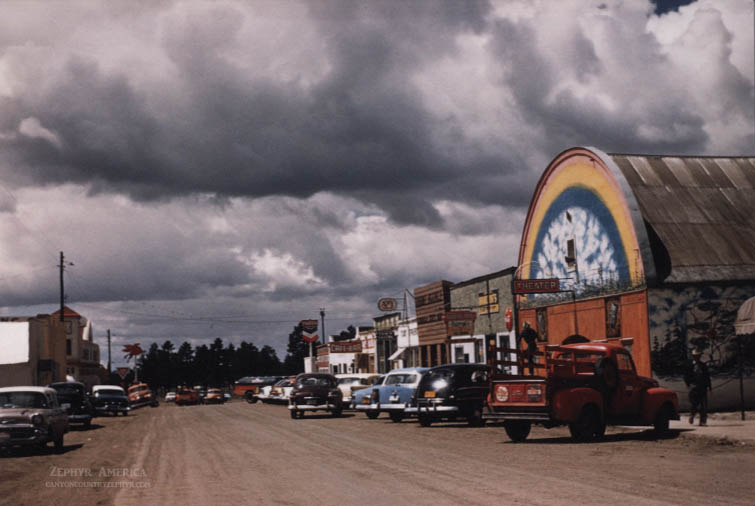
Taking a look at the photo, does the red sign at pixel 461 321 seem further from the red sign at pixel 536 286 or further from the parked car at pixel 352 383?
the red sign at pixel 536 286

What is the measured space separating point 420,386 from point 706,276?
10.2m

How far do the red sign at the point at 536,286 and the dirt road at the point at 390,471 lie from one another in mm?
10373

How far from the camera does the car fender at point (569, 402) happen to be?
17.7 metres

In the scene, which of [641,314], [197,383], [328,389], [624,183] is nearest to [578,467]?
[641,314]

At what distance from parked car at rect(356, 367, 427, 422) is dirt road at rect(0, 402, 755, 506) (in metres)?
6.36

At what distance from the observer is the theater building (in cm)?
2752

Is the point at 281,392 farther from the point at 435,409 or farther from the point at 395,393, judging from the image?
the point at 435,409

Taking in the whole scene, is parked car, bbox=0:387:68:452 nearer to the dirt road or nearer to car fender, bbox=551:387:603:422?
the dirt road

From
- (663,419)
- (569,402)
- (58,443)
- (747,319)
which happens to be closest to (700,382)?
(663,419)

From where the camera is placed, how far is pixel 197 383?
190 meters

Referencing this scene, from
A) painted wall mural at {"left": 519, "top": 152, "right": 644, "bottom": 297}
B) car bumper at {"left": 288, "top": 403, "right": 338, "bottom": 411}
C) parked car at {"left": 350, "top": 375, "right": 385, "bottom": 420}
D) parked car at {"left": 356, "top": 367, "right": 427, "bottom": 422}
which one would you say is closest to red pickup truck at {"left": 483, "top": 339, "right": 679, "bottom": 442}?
A: parked car at {"left": 356, "top": 367, "right": 427, "bottom": 422}

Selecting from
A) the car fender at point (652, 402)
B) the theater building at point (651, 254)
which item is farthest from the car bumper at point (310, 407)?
the car fender at point (652, 402)

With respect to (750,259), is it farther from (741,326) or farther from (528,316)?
(528,316)

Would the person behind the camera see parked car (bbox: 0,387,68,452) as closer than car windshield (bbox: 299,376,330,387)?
Yes
